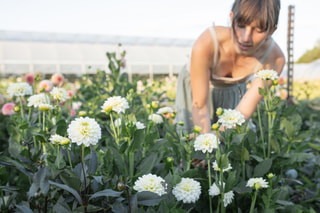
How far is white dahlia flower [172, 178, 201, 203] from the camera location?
0.73m

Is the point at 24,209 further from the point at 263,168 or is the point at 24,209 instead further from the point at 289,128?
the point at 289,128

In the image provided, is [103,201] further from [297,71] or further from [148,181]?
[297,71]

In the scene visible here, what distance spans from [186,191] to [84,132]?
0.29 meters

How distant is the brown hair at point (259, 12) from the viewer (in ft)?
3.72

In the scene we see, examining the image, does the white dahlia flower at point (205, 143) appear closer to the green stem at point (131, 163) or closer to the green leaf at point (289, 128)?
the green stem at point (131, 163)

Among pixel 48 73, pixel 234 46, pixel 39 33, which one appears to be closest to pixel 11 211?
pixel 234 46

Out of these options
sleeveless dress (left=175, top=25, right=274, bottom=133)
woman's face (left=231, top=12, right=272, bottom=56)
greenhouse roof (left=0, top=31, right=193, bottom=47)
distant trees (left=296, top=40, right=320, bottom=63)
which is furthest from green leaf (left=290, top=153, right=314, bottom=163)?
distant trees (left=296, top=40, right=320, bottom=63)

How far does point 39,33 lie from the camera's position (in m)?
15.0

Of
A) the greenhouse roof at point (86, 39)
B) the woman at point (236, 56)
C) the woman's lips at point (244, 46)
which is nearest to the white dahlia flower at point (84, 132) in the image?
the woman at point (236, 56)

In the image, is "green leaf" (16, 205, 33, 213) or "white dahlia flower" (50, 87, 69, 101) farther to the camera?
"white dahlia flower" (50, 87, 69, 101)

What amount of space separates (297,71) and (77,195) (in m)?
22.0

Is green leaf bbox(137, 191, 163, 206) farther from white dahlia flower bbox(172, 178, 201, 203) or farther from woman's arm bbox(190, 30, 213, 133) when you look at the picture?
woman's arm bbox(190, 30, 213, 133)

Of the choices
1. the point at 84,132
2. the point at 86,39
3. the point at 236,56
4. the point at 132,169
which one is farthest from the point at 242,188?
the point at 86,39

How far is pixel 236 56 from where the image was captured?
1557 millimetres
